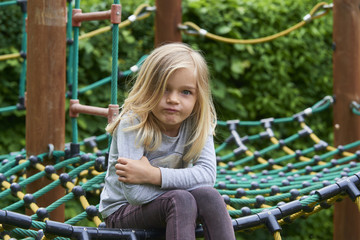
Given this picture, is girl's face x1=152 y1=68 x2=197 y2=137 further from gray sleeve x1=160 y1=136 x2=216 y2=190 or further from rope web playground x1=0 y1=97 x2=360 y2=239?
rope web playground x1=0 y1=97 x2=360 y2=239

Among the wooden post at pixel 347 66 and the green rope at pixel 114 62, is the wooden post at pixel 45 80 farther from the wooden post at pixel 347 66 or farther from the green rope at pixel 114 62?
the wooden post at pixel 347 66

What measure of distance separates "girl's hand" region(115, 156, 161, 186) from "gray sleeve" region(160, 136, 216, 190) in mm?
20

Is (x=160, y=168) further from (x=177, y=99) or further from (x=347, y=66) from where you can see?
(x=347, y=66)

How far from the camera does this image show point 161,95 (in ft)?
5.16

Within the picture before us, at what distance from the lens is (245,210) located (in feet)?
6.47

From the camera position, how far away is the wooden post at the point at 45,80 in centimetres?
247

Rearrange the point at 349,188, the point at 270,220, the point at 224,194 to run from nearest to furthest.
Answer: the point at 270,220, the point at 349,188, the point at 224,194

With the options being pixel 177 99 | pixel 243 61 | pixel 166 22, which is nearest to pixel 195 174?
pixel 177 99

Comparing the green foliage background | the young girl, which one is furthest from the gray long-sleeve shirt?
the green foliage background

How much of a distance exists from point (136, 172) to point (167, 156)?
0.13 metres

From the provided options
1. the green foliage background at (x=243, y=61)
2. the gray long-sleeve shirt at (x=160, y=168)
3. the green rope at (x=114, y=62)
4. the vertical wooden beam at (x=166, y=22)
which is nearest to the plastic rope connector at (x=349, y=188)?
the gray long-sleeve shirt at (x=160, y=168)

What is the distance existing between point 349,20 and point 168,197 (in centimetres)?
215

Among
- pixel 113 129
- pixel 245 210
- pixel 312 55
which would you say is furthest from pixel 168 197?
pixel 312 55

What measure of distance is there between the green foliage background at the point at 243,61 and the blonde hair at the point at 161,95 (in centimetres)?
221
